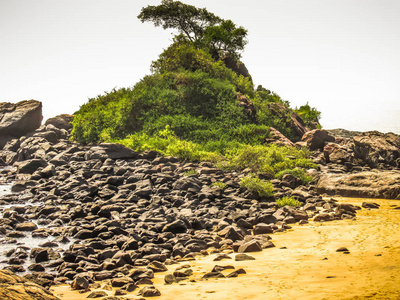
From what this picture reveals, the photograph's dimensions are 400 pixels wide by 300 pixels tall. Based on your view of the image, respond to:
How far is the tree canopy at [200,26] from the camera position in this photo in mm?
32094

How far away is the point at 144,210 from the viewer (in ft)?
35.8

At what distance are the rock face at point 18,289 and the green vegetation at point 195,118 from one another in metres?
11.1

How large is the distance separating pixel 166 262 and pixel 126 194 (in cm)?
557

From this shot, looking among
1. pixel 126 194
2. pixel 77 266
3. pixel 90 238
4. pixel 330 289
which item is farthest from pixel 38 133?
pixel 330 289

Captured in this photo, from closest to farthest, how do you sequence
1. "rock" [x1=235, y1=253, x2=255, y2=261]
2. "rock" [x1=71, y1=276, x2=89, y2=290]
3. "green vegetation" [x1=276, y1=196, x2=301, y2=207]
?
"rock" [x1=71, y1=276, x2=89, y2=290], "rock" [x1=235, y1=253, x2=255, y2=261], "green vegetation" [x1=276, y1=196, x2=301, y2=207]

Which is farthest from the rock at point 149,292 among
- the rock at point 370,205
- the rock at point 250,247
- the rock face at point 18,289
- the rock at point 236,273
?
the rock at point 370,205

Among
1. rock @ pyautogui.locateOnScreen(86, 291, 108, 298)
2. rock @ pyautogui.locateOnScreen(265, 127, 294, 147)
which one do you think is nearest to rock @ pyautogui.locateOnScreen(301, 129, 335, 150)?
rock @ pyautogui.locateOnScreen(265, 127, 294, 147)

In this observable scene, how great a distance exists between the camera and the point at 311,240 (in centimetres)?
813

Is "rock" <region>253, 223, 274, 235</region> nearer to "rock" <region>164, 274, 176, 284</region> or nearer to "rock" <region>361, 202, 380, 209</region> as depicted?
"rock" <region>164, 274, 176, 284</region>

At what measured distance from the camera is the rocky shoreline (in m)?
7.29

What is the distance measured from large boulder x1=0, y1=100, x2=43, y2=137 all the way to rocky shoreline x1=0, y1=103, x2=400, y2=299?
867 cm

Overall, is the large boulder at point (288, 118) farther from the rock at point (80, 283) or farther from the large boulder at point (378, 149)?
the rock at point (80, 283)

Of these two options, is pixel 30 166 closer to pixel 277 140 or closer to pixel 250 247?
pixel 277 140

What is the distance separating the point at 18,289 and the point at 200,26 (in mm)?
34209
